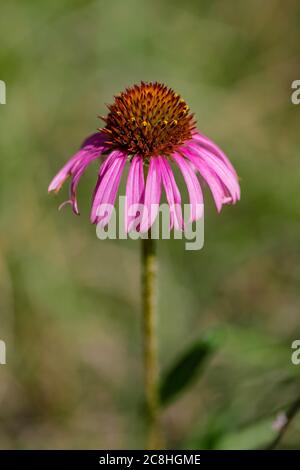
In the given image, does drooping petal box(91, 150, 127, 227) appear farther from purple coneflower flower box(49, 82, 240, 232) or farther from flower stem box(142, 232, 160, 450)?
flower stem box(142, 232, 160, 450)

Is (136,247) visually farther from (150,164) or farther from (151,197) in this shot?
(151,197)

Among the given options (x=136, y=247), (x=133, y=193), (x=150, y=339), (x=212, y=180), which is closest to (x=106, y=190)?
(x=133, y=193)

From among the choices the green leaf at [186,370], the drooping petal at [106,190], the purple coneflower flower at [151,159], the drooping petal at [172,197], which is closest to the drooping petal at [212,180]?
the purple coneflower flower at [151,159]

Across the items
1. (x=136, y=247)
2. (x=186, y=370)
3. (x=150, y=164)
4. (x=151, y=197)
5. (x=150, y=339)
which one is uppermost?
(x=150, y=164)

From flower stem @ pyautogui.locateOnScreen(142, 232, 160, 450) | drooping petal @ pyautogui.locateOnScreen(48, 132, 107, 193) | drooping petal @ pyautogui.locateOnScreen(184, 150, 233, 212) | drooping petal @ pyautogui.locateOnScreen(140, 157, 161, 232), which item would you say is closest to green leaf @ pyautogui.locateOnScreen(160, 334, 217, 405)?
flower stem @ pyautogui.locateOnScreen(142, 232, 160, 450)

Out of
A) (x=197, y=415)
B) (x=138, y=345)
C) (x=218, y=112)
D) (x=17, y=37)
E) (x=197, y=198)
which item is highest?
(x=17, y=37)

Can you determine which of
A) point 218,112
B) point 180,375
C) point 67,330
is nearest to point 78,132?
point 218,112
